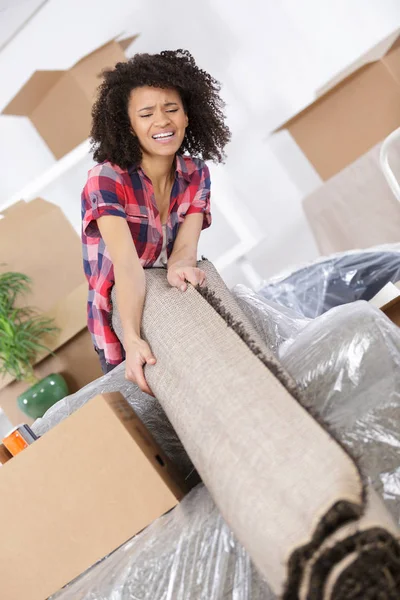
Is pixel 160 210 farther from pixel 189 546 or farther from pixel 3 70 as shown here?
pixel 3 70

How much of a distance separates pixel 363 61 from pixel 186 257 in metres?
1.60

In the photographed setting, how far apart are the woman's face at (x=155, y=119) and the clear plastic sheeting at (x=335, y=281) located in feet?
3.00

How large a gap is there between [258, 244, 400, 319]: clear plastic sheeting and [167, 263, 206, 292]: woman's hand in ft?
3.16

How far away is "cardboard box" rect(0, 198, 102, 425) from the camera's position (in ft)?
7.87

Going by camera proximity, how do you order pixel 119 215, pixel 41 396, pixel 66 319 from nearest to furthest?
1. pixel 119 215
2. pixel 41 396
3. pixel 66 319

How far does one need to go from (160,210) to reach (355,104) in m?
1.46

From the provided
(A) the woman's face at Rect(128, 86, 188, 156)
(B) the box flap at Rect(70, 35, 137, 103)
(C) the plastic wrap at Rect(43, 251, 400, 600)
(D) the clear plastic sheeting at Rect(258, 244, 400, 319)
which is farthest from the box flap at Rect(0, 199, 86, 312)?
(C) the plastic wrap at Rect(43, 251, 400, 600)

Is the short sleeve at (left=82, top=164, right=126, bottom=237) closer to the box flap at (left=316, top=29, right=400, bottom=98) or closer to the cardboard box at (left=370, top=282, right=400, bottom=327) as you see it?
the cardboard box at (left=370, top=282, right=400, bottom=327)

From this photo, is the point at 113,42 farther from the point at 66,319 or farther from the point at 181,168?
the point at 181,168

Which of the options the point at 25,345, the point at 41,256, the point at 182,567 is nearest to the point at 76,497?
the point at 182,567

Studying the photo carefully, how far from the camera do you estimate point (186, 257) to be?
1.23 meters

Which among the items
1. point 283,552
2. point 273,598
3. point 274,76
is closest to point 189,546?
point 273,598

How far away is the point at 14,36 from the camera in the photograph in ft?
8.29

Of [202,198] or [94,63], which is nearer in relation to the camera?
[202,198]
